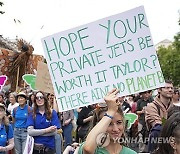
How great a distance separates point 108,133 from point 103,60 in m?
0.96

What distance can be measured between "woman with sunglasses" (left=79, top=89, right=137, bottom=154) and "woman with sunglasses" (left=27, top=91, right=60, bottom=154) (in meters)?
3.47

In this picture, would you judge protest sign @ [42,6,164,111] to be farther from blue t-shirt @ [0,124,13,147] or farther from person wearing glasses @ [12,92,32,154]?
person wearing glasses @ [12,92,32,154]

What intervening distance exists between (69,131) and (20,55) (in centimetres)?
794

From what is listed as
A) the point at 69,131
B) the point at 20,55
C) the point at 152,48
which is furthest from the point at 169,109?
the point at 20,55

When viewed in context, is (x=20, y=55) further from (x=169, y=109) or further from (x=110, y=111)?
(x=110, y=111)

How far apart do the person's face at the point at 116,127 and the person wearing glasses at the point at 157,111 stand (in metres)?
1.93

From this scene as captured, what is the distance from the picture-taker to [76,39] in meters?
4.52

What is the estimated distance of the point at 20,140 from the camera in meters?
8.91

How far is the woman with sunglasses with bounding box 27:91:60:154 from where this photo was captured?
7223 millimetres

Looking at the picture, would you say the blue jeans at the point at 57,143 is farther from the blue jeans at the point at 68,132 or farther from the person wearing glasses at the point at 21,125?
the blue jeans at the point at 68,132

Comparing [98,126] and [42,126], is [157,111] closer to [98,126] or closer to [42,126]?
[42,126]

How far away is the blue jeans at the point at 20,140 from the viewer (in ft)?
28.8

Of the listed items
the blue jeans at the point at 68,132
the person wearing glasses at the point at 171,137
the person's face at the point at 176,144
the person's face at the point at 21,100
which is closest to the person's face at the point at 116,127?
the person wearing glasses at the point at 171,137

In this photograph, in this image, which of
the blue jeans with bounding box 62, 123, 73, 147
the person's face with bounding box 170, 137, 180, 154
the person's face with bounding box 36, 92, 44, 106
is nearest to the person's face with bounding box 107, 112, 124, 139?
the person's face with bounding box 170, 137, 180, 154
